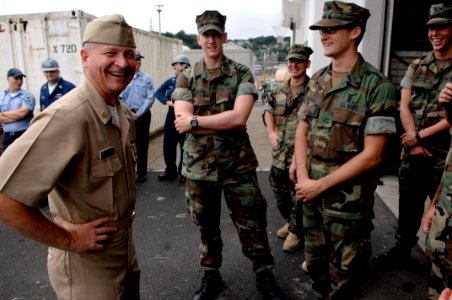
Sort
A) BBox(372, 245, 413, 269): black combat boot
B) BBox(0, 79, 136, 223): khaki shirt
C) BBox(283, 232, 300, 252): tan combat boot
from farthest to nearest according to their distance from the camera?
1. BBox(283, 232, 300, 252): tan combat boot
2. BBox(372, 245, 413, 269): black combat boot
3. BBox(0, 79, 136, 223): khaki shirt

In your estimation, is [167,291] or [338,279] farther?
[167,291]

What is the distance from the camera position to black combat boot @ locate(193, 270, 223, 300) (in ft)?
8.49

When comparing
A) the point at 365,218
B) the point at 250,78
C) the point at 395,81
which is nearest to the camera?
the point at 365,218

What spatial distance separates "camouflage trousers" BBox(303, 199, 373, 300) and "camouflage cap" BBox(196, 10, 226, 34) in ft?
4.41

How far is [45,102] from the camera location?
4.73m

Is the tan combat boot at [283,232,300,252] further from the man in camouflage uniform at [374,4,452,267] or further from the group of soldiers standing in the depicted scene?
the man in camouflage uniform at [374,4,452,267]

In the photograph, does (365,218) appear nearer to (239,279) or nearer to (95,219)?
(239,279)

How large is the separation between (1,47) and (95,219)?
6.06 metres

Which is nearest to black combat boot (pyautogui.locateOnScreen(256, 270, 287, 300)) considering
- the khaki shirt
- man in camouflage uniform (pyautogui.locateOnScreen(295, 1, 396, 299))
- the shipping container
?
man in camouflage uniform (pyautogui.locateOnScreen(295, 1, 396, 299))

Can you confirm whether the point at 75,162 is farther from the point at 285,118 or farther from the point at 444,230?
the point at 285,118

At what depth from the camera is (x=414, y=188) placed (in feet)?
9.12

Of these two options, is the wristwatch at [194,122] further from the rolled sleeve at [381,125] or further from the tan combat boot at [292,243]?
the tan combat boot at [292,243]

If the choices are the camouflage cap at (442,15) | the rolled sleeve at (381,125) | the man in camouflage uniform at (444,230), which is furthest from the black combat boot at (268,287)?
the camouflage cap at (442,15)

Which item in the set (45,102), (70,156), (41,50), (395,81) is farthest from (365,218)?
(41,50)
